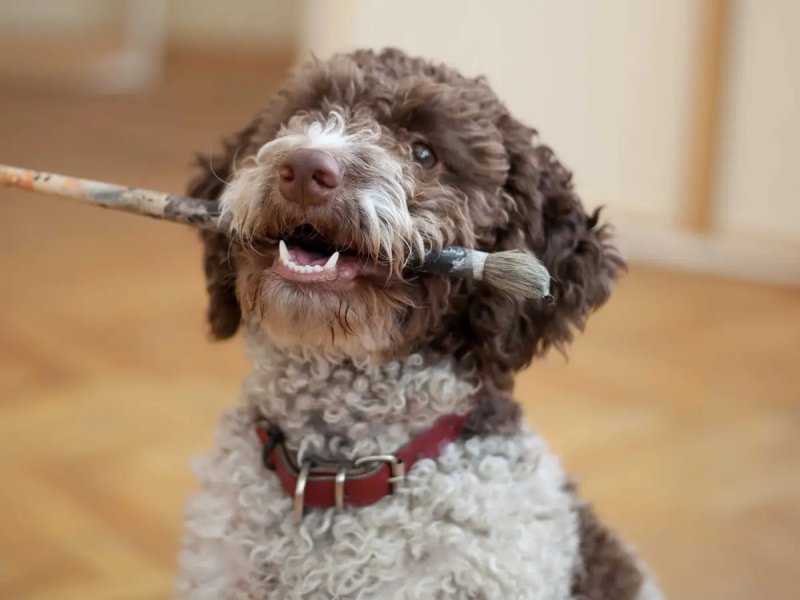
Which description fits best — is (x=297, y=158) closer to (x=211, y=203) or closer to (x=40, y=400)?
(x=211, y=203)

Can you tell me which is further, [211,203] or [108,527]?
[108,527]

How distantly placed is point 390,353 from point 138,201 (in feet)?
1.18

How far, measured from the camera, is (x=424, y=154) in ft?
4.78

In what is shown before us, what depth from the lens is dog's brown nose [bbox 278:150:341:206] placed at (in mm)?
1258

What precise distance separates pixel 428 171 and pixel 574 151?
267 centimetres

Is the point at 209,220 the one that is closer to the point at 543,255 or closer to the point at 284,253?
the point at 284,253

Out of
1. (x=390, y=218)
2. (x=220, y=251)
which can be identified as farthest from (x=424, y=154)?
(x=220, y=251)

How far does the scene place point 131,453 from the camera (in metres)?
2.54

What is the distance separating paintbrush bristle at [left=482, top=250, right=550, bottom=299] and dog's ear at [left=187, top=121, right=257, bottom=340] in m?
0.37

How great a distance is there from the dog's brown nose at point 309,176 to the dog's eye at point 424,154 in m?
0.20

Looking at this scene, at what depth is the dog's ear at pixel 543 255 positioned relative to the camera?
148 centimetres

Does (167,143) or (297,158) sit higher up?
(297,158)

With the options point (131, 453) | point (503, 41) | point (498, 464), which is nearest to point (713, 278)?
point (503, 41)

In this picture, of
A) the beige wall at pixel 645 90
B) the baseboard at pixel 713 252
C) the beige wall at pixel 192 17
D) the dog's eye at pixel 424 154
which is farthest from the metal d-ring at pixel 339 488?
the beige wall at pixel 192 17
